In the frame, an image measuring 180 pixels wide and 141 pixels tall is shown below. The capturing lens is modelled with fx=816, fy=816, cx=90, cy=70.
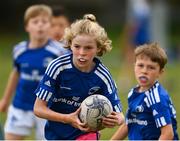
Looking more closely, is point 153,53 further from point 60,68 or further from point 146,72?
point 60,68

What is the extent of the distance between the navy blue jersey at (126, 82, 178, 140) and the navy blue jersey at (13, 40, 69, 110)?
2.20 metres

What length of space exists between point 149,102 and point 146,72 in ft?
1.03

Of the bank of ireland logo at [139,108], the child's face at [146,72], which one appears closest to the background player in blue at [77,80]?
the bank of ireland logo at [139,108]

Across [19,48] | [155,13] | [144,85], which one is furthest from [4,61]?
[144,85]

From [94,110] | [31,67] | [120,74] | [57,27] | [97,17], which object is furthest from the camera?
[97,17]

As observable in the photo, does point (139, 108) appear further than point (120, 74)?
No

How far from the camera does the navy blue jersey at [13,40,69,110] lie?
1008cm

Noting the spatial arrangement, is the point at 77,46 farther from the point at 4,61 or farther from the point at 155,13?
the point at 155,13

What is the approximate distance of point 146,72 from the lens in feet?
26.2

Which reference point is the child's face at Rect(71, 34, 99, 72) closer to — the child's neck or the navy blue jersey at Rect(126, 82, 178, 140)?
the navy blue jersey at Rect(126, 82, 178, 140)

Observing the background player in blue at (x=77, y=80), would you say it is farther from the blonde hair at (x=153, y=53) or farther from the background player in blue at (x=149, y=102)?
the blonde hair at (x=153, y=53)

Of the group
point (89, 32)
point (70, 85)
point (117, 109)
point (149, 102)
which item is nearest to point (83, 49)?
point (89, 32)

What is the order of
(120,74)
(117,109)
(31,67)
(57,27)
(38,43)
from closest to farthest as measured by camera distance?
(117,109) → (31,67) → (38,43) → (57,27) → (120,74)

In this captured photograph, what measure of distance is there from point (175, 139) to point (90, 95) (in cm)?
97
